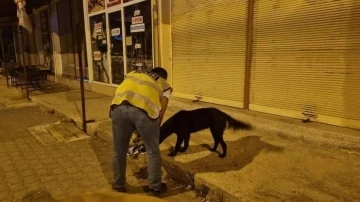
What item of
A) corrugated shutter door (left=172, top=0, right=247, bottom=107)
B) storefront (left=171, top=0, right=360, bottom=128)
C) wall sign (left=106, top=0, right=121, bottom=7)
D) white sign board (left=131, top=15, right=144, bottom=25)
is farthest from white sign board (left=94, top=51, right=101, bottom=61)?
storefront (left=171, top=0, right=360, bottom=128)

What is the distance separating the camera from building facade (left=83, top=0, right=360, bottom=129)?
4.27 meters

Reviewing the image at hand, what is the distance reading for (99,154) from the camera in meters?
5.05

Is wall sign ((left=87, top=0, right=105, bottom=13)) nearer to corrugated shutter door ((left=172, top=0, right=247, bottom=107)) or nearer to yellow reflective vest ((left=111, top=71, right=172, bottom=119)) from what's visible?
corrugated shutter door ((left=172, top=0, right=247, bottom=107))

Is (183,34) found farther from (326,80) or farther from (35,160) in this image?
(35,160)

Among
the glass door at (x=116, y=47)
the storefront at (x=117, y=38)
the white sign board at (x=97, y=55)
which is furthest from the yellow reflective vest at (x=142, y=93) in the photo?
the white sign board at (x=97, y=55)

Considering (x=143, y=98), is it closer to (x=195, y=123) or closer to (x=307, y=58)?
(x=195, y=123)

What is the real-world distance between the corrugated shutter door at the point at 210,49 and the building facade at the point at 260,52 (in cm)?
2

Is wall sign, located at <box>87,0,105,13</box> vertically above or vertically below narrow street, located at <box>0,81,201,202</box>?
above

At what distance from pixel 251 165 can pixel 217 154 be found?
22.9 inches

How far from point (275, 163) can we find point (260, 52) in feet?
7.03

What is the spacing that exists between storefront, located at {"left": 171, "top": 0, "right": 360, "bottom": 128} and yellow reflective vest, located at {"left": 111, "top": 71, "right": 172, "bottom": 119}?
2.52 meters

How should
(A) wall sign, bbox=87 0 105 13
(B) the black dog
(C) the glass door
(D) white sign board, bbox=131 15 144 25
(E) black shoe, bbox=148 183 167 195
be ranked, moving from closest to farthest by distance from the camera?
(E) black shoe, bbox=148 183 167 195 → (B) the black dog → (D) white sign board, bbox=131 15 144 25 → (C) the glass door → (A) wall sign, bbox=87 0 105 13

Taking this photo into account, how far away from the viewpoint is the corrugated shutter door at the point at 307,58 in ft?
13.7

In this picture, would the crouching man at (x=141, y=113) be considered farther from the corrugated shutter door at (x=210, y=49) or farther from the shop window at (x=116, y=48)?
the shop window at (x=116, y=48)
